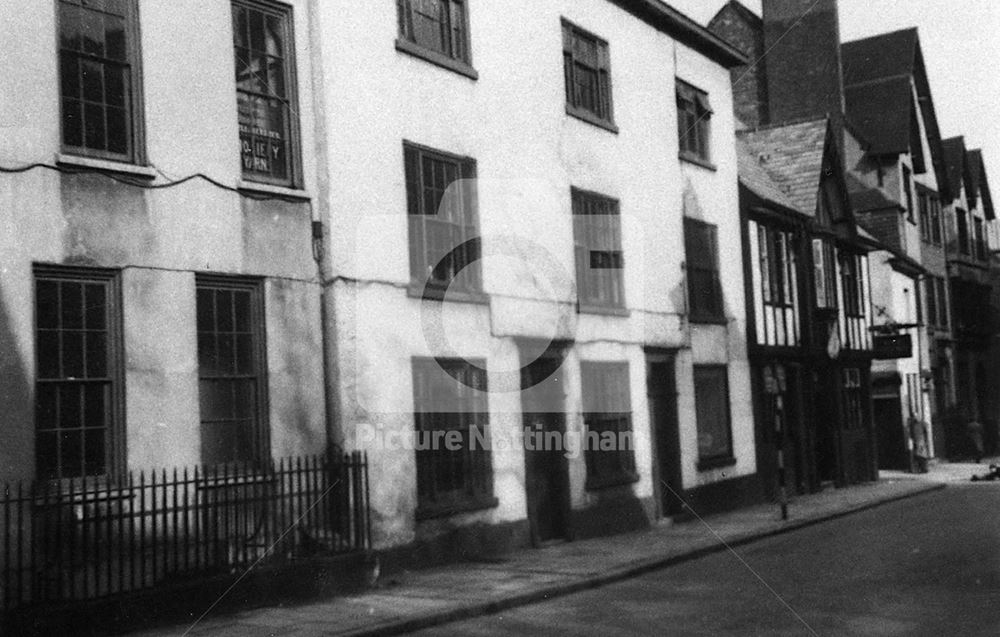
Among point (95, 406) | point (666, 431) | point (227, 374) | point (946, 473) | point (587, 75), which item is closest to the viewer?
point (95, 406)

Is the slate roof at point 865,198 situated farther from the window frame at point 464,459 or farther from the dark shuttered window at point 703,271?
the window frame at point 464,459

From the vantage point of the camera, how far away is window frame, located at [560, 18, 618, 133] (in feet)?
58.1

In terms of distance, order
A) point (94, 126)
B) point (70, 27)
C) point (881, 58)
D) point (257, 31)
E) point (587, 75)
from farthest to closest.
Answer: point (881, 58), point (587, 75), point (257, 31), point (94, 126), point (70, 27)

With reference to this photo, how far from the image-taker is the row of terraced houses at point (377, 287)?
10.2 metres

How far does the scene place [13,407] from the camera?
9.67 meters

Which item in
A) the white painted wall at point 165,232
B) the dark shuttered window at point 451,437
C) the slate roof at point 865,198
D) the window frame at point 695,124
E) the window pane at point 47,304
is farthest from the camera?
the slate roof at point 865,198

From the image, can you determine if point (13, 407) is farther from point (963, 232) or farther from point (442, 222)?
point (963, 232)

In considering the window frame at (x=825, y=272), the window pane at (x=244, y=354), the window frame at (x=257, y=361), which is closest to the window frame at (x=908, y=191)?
the window frame at (x=825, y=272)

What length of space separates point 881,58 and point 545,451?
27038 mm

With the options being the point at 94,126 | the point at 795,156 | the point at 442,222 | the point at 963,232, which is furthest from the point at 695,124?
the point at 963,232

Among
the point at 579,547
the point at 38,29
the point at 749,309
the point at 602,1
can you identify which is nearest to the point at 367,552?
the point at 579,547

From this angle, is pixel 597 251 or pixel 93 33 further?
pixel 597 251

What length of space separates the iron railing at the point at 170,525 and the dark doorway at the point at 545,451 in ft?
12.9

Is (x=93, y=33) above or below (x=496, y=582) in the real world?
above
